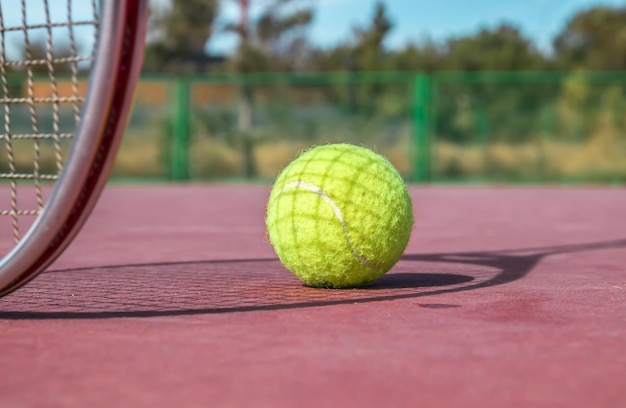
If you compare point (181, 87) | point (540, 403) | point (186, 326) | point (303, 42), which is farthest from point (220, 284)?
point (303, 42)

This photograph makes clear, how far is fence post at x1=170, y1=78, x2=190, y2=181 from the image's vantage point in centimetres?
1675

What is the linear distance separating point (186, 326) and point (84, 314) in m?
0.50

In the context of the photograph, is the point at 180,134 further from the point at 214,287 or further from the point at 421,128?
the point at 214,287

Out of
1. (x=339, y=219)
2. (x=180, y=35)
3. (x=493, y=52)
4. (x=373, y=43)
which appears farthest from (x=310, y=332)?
(x=373, y=43)

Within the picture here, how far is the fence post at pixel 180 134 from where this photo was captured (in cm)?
1675

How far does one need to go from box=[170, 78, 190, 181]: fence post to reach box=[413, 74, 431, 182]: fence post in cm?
425

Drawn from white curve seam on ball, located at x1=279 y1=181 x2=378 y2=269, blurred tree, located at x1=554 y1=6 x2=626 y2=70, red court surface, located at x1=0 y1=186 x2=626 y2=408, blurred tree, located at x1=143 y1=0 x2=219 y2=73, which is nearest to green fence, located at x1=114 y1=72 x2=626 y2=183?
blurred tree, located at x1=143 y1=0 x2=219 y2=73

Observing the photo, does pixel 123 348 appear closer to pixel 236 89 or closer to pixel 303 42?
pixel 236 89

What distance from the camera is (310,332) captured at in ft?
9.89

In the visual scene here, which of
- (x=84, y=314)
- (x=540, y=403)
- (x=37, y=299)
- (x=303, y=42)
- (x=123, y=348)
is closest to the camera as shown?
(x=540, y=403)

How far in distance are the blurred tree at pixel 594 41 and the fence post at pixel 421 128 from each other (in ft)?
57.0

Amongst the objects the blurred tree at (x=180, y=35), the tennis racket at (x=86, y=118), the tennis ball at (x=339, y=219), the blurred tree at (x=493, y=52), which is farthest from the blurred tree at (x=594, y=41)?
the tennis racket at (x=86, y=118)

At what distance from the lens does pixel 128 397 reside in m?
2.20

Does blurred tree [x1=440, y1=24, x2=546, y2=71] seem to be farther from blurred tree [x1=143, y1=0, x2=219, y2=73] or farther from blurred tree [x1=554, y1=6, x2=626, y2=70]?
blurred tree [x1=143, y1=0, x2=219, y2=73]
